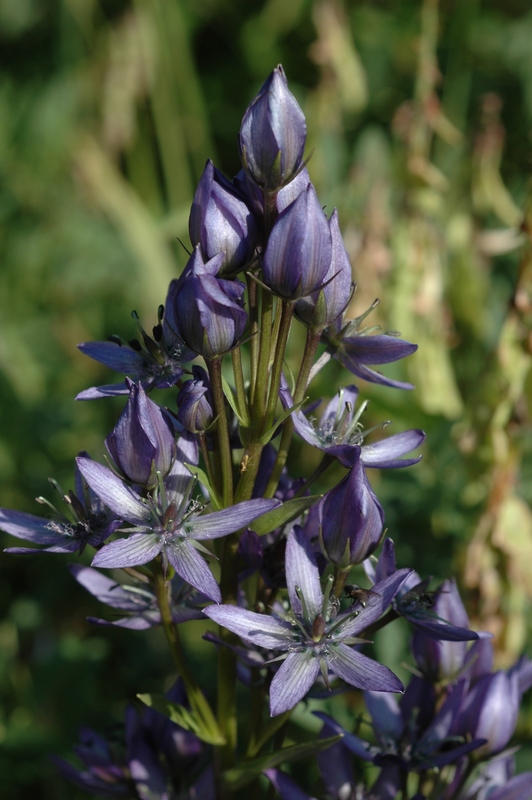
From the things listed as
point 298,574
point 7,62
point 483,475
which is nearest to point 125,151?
point 7,62

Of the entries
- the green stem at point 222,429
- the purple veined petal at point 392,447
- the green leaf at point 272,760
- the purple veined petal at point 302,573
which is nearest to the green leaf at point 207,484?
the green stem at point 222,429

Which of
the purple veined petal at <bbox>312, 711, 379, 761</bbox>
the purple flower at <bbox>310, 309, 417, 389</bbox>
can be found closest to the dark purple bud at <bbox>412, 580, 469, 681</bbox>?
the purple veined petal at <bbox>312, 711, 379, 761</bbox>

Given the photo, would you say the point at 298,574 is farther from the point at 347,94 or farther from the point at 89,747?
the point at 347,94

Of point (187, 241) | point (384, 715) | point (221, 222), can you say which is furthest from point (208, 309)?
→ point (187, 241)

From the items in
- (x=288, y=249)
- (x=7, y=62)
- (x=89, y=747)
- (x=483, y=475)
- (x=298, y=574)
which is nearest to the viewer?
(x=288, y=249)

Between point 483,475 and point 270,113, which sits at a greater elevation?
point 270,113

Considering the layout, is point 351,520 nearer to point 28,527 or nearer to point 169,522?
point 169,522

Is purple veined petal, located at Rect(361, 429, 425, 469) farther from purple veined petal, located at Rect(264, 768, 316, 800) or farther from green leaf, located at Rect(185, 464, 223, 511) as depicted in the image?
purple veined petal, located at Rect(264, 768, 316, 800)
